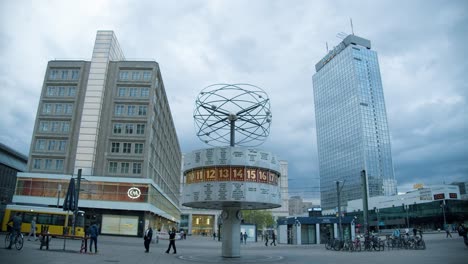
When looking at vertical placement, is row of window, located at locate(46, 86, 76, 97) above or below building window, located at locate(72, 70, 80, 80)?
below

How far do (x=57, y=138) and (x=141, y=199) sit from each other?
70.4ft

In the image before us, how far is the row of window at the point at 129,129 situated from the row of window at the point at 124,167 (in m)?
6.05

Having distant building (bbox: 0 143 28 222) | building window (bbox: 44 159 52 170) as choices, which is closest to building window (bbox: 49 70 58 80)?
building window (bbox: 44 159 52 170)

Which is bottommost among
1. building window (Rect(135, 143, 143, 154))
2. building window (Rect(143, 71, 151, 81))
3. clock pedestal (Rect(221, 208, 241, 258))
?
clock pedestal (Rect(221, 208, 241, 258))

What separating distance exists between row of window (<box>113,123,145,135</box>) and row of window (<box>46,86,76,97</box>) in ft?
39.6

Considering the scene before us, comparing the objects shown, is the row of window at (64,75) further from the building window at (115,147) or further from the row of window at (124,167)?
the row of window at (124,167)

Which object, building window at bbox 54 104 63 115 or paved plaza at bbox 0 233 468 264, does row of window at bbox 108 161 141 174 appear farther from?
paved plaza at bbox 0 233 468 264

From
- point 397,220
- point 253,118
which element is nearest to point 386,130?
point 397,220

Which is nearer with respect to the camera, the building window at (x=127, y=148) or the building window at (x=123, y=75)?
the building window at (x=127, y=148)

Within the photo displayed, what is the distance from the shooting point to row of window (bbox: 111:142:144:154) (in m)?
67.4

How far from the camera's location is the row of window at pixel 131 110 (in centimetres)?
6919

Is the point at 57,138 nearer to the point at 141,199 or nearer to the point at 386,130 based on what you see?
the point at 141,199

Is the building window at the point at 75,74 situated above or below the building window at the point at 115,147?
above

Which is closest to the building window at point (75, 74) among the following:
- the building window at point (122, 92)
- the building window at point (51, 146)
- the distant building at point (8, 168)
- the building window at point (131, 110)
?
the building window at point (122, 92)
